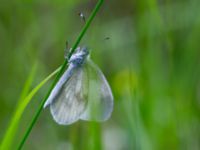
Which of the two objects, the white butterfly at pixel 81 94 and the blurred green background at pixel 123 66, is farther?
the blurred green background at pixel 123 66

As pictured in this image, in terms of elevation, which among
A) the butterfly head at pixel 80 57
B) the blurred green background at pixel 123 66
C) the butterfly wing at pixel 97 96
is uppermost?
the butterfly head at pixel 80 57

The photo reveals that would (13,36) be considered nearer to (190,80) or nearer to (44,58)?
(44,58)

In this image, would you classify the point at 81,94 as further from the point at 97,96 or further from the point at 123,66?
the point at 123,66

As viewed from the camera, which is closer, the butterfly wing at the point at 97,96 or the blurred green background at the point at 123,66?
the butterfly wing at the point at 97,96

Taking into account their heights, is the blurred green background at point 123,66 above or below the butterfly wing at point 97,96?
below

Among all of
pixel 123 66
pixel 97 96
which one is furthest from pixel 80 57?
pixel 123 66
